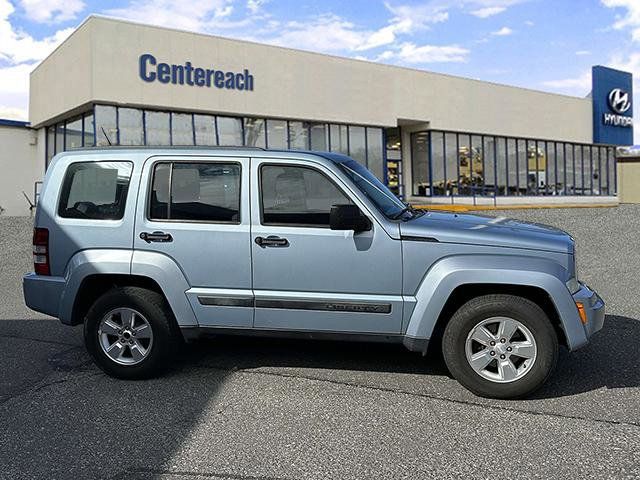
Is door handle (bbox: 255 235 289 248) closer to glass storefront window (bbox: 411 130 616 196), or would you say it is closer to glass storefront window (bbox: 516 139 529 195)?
glass storefront window (bbox: 411 130 616 196)

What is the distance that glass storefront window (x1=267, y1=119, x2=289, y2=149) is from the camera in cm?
2447

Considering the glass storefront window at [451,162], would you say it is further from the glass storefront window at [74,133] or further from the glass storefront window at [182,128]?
the glass storefront window at [74,133]

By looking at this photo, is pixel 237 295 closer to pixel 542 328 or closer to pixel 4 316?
pixel 542 328

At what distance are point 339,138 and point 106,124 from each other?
10.0 metres

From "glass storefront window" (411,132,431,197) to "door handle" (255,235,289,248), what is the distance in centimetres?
2587

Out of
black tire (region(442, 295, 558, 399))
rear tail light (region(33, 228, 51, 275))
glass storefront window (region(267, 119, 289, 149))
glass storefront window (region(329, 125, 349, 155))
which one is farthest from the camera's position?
glass storefront window (region(329, 125, 349, 155))

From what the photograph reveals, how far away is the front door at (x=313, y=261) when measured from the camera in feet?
15.3

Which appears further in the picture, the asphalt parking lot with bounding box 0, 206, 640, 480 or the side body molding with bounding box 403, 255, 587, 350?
the side body molding with bounding box 403, 255, 587, 350

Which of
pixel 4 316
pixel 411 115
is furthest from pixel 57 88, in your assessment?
pixel 4 316

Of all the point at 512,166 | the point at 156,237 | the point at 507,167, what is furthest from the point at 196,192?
the point at 512,166

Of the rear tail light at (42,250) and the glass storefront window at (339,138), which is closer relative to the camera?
the rear tail light at (42,250)

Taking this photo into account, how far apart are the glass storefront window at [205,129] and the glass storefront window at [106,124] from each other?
3063 mm

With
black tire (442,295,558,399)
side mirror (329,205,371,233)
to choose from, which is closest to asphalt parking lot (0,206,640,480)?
black tire (442,295,558,399)

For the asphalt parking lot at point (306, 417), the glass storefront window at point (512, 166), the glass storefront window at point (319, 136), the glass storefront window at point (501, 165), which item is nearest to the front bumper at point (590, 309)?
the asphalt parking lot at point (306, 417)
